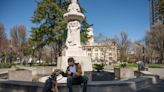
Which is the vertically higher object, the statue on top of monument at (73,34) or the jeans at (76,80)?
the statue on top of monument at (73,34)

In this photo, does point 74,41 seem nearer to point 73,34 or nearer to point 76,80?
point 73,34

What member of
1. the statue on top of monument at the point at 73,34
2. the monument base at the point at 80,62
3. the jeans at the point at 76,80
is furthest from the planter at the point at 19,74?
the jeans at the point at 76,80

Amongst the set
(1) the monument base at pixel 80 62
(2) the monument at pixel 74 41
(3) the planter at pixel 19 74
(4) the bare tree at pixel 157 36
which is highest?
(4) the bare tree at pixel 157 36

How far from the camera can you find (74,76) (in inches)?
306

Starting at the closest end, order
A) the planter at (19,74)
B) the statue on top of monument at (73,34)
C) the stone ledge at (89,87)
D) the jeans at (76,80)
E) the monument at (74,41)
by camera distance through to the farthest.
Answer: the jeans at (76,80), the stone ledge at (89,87), the planter at (19,74), the monument at (74,41), the statue on top of monument at (73,34)

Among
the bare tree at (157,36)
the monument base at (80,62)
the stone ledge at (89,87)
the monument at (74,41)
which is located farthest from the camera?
the bare tree at (157,36)

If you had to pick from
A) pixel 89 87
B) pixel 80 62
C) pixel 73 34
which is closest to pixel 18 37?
pixel 73 34

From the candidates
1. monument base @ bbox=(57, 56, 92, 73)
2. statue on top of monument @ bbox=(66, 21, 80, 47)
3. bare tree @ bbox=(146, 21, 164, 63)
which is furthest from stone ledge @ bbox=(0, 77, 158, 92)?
bare tree @ bbox=(146, 21, 164, 63)

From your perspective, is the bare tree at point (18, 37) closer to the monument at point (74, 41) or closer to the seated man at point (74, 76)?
the monument at point (74, 41)

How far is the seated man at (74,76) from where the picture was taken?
7.74m

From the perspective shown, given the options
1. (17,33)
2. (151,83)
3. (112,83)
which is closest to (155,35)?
(17,33)

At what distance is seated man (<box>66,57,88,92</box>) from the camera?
7742 mm

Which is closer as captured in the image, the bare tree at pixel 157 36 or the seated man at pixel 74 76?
the seated man at pixel 74 76

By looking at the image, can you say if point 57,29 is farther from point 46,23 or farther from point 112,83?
point 112,83
